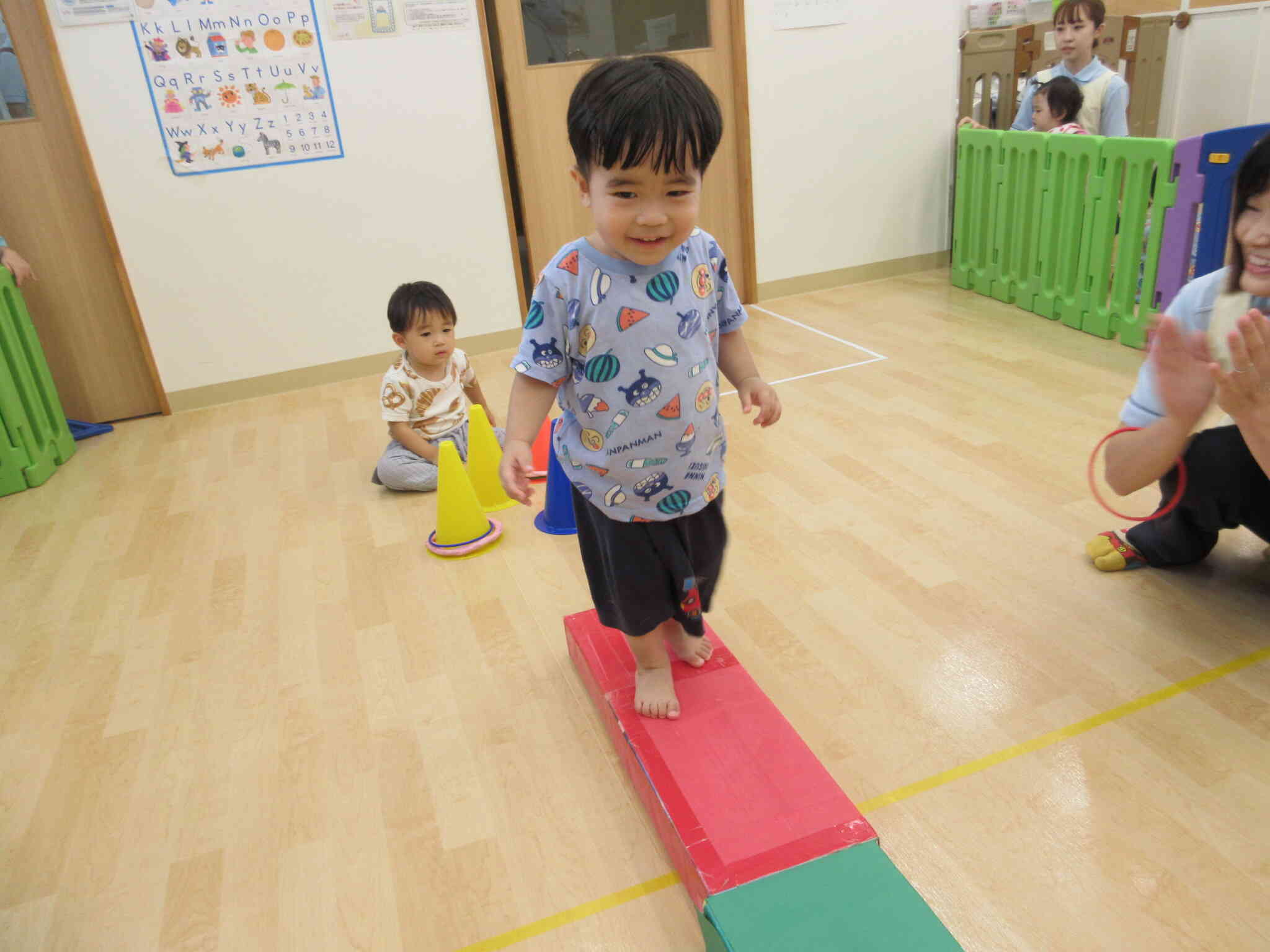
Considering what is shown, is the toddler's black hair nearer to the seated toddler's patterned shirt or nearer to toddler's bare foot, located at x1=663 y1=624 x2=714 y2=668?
the seated toddler's patterned shirt

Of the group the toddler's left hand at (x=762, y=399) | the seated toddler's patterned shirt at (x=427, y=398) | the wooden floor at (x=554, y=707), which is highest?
the toddler's left hand at (x=762, y=399)

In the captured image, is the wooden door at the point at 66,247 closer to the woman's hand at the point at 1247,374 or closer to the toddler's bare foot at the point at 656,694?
the toddler's bare foot at the point at 656,694

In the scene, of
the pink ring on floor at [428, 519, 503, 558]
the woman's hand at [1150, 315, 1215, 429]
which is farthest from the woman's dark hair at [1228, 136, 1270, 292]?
the pink ring on floor at [428, 519, 503, 558]

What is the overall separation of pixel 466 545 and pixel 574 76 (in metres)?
2.38

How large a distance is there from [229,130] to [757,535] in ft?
8.52

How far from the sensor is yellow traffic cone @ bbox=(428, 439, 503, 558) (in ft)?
7.26

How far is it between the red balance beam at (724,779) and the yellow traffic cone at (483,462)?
3.22ft

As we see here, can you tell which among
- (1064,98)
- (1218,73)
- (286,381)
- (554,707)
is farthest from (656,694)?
(1218,73)

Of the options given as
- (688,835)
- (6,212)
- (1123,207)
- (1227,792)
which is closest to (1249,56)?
(1123,207)

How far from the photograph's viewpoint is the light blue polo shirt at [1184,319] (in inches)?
60.5

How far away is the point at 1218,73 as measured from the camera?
14.2 ft

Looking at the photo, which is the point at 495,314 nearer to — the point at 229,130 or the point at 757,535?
the point at 229,130

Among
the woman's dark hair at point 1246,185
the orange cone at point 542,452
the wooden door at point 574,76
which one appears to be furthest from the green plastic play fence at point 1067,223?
the orange cone at point 542,452

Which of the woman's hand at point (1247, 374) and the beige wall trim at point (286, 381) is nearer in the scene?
the woman's hand at point (1247, 374)
